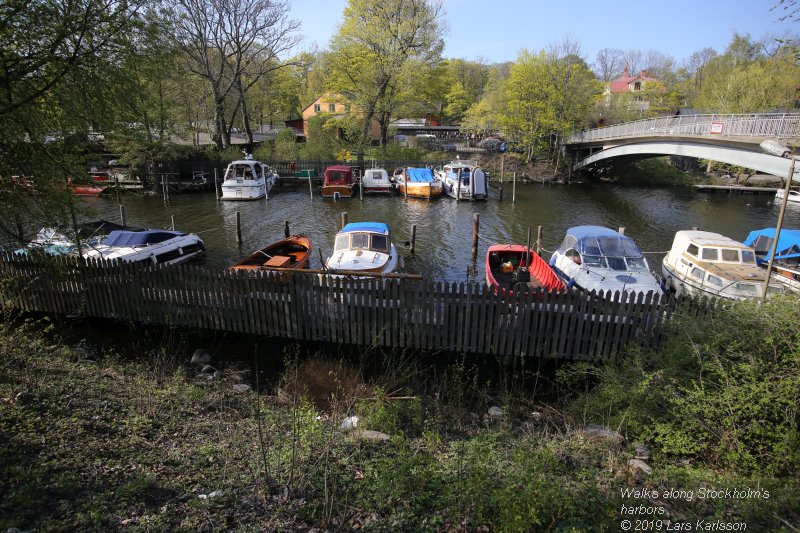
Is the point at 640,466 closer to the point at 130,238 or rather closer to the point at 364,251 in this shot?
the point at 364,251

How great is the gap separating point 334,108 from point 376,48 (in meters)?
17.3

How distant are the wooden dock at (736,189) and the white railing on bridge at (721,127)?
29.6 feet

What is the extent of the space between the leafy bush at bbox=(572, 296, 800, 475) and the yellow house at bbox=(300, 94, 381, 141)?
39972 millimetres

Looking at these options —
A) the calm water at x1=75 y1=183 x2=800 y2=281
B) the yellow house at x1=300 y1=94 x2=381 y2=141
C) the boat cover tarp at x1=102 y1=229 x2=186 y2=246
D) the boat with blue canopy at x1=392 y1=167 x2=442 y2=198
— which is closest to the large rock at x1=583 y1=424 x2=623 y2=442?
the calm water at x1=75 y1=183 x2=800 y2=281

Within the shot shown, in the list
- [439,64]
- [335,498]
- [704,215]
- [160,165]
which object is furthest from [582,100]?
[335,498]

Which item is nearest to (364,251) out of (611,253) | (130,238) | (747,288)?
(611,253)

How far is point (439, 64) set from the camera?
46.0 m

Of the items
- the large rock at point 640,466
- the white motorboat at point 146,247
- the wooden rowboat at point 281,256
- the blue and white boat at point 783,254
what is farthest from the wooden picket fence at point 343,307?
the blue and white boat at point 783,254

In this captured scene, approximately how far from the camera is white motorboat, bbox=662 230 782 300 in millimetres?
12453

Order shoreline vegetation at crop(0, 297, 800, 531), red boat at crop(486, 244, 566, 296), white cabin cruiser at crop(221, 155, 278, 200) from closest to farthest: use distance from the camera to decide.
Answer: shoreline vegetation at crop(0, 297, 800, 531), red boat at crop(486, 244, 566, 296), white cabin cruiser at crop(221, 155, 278, 200)

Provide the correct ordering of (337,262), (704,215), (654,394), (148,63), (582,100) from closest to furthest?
(654,394), (148,63), (337,262), (704,215), (582,100)

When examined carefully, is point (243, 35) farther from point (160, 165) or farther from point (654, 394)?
point (654, 394)

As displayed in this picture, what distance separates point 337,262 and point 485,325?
5.82 meters

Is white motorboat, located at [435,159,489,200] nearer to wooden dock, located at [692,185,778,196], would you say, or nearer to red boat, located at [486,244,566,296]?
red boat, located at [486,244,566,296]
